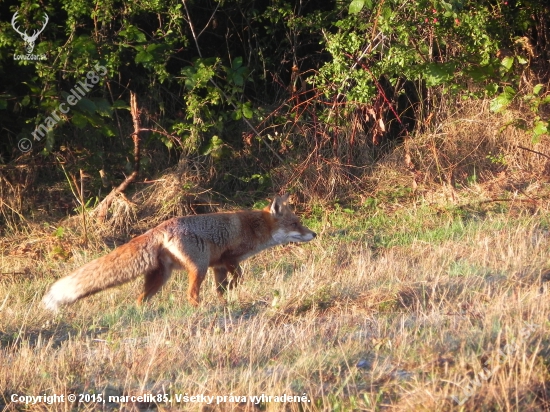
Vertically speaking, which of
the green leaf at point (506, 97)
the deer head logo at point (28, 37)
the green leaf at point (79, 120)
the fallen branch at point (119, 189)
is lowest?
the fallen branch at point (119, 189)

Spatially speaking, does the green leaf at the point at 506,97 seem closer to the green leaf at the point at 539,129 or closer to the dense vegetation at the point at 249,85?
the dense vegetation at the point at 249,85

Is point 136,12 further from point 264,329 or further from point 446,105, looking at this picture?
point 264,329

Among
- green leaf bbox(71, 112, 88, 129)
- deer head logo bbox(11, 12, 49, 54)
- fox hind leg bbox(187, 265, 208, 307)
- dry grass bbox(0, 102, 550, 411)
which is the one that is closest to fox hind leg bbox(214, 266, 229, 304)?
dry grass bbox(0, 102, 550, 411)

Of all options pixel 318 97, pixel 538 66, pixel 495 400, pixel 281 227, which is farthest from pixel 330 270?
pixel 538 66

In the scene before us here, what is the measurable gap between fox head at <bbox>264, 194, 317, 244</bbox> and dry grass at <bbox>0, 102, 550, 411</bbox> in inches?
14.9

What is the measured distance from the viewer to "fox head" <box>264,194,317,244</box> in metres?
8.47

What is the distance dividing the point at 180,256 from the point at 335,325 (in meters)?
1.96

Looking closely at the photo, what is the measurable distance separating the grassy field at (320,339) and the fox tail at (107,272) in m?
0.19

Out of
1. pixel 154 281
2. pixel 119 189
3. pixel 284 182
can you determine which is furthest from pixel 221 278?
pixel 284 182

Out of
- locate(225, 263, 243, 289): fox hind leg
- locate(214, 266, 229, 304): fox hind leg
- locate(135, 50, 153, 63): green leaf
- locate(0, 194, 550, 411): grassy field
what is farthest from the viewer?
locate(135, 50, 153, 63): green leaf

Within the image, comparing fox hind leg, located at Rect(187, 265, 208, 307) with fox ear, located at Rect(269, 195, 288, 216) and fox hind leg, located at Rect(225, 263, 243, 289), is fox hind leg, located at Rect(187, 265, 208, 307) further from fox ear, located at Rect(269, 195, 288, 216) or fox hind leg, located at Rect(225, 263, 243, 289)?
fox ear, located at Rect(269, 195, 288, 216)

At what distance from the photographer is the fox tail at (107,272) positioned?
22.5ft

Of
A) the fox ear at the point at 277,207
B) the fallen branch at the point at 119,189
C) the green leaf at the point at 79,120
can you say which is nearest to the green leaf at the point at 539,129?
the fox ear at the point at 277,207

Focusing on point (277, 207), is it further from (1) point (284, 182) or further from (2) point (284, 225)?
(1) point (284, 182)
